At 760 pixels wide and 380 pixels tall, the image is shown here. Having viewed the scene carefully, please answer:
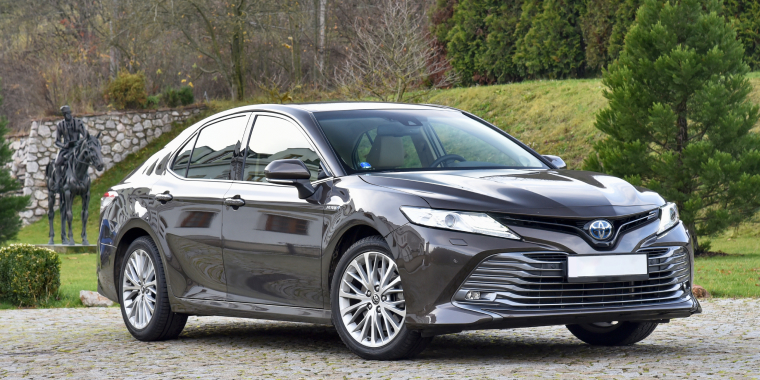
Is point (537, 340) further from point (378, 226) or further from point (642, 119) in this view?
point (642, 119)

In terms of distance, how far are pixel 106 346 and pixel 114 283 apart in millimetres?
849

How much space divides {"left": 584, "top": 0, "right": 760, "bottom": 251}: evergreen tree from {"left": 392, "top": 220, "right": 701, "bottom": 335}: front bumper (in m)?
13.5

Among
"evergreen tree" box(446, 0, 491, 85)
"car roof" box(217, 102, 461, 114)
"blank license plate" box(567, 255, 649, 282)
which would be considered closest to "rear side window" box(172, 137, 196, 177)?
"car roof" box(217, 102, 461, 114)

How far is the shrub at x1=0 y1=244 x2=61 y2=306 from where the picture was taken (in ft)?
37.4

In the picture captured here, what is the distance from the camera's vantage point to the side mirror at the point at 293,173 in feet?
20.3

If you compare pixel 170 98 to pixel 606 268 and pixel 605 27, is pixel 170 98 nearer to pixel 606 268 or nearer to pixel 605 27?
pixel 605 27

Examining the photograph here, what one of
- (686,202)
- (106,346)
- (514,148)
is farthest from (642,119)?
(106,346)

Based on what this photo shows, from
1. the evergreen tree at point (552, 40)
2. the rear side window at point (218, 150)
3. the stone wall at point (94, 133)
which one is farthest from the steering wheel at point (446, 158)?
the stone wall at point (94, 133)

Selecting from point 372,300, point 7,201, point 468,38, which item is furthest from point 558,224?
point 468,38

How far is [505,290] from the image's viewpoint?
18.0 ft

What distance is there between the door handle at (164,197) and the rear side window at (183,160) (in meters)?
0.21

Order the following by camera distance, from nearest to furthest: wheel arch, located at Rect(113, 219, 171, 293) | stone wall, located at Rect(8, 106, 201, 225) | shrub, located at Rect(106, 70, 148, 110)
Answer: wheel arch, located at Rect(113, 219, 171, 293)
stone wall, located at Rect(8, 106, 201, 225)
shrub, located at Rect(106, 70, 148, 110)

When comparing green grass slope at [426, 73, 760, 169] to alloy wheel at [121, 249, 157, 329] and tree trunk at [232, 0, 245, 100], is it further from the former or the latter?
alloy wheel at [121, 249, 157, 329]

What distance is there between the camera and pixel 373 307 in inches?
233
